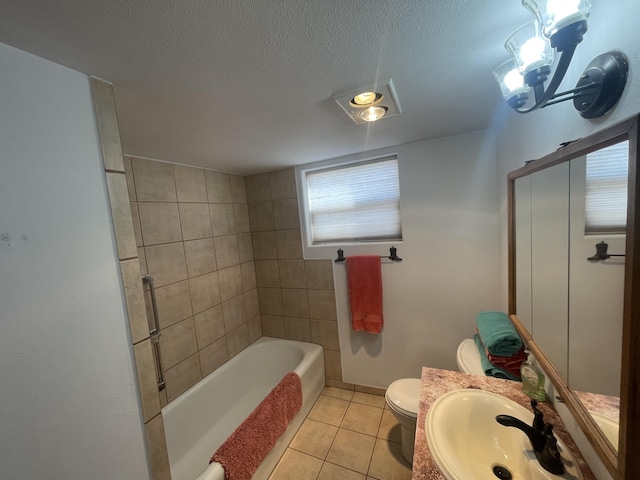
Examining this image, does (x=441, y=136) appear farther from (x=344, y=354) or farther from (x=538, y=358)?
(x=344, y=354)

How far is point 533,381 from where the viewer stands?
104 centimetres

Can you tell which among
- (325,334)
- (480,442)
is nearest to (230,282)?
(325,334)

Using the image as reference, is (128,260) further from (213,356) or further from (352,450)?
(352,450)

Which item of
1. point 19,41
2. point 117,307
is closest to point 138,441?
point 117,307

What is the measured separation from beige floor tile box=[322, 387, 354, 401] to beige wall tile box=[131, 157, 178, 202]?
2.27 meters

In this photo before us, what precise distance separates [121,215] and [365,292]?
1804mm

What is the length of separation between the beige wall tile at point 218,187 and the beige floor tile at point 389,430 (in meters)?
2.41

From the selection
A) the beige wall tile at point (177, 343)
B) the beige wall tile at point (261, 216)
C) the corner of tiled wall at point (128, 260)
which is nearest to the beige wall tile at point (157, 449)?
the corner of tiled wall at point (128, 260)

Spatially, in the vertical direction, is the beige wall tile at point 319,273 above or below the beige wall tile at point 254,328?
above

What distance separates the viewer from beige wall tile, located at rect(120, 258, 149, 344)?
84 centimetres

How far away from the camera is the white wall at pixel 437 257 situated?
5.91 feet

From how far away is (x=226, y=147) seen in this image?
65.1 inches

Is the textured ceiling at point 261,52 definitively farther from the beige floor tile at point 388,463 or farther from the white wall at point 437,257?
the beige floor tile at point 388,463

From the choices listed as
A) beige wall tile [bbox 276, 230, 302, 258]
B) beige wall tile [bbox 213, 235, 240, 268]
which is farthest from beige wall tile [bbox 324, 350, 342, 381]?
beige wall tile [bbox 213, 235, 240, 268]
